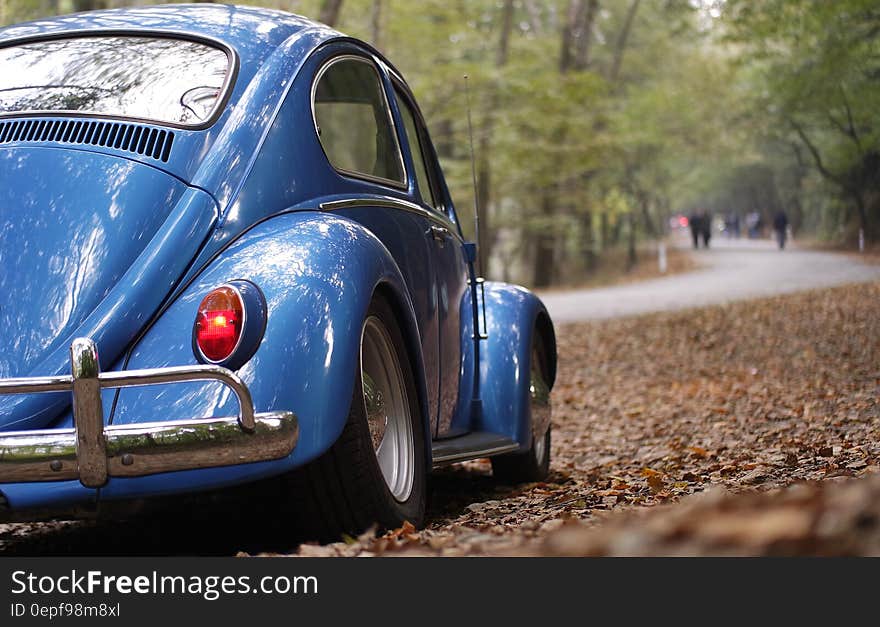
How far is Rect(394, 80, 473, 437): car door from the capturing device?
195 inches

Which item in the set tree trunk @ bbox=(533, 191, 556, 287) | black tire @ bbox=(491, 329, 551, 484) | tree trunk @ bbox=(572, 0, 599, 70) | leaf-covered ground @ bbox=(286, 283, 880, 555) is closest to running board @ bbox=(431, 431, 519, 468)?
leaf-covered ground @ bbox=(286, 283, 880, 555)

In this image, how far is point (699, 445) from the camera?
23.0 feet

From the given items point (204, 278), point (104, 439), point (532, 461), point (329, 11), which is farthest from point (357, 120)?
point (329, 11)

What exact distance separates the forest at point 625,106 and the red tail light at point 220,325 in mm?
2595

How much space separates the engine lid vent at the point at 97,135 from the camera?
3.78m

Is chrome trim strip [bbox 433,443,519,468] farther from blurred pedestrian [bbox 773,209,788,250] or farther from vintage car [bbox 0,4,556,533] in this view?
blurred pedestrian [bbox 773,209,788,250]

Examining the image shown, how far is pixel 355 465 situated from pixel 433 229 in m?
1.79

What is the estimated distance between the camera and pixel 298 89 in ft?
13.7

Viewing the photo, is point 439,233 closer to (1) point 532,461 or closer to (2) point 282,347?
(1) point 532,461

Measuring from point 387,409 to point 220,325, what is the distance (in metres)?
0.82

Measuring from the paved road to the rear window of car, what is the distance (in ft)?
38.2

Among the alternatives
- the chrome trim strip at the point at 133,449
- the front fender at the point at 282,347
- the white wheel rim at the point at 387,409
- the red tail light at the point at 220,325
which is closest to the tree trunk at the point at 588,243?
the white wheel rim at the point at 387,409
